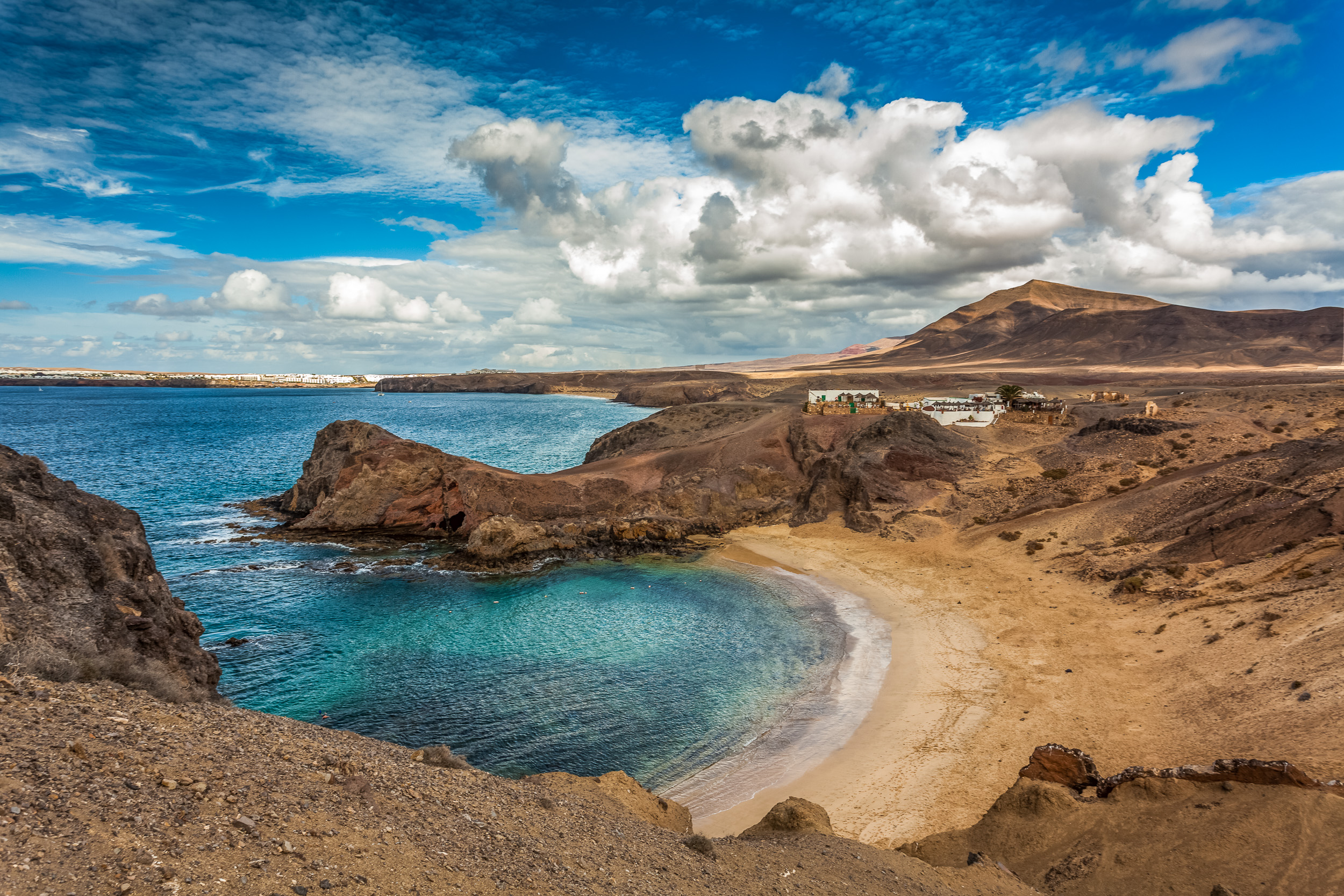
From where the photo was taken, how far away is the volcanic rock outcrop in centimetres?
4475

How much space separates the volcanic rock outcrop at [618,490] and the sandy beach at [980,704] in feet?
41.6

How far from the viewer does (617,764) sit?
1922cm

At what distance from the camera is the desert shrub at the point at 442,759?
11000 mm

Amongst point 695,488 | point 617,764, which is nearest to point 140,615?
point 617,764

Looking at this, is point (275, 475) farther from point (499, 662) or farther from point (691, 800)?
point (691, 800)

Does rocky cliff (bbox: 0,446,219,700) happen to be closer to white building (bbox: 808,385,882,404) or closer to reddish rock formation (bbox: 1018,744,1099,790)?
reddish rock formation (bbox: 1018,744,1099,790)

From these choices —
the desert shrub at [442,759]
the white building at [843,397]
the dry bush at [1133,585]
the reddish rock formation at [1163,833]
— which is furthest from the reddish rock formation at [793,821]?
the white building at [843,397]

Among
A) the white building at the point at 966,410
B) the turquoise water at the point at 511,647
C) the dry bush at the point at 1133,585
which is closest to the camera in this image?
the turquoise water at the point at 511,647

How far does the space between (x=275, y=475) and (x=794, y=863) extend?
7064 centimetres

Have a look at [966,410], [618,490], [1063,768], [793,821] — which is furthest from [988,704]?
[966,410]

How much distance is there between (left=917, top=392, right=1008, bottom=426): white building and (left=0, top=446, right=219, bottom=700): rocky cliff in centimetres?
5634

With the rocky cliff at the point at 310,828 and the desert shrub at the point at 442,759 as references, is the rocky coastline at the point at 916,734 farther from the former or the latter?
the desert shrub at the point at 442,759

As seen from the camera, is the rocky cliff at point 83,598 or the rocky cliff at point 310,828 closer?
the rocky cliff at point 310,828

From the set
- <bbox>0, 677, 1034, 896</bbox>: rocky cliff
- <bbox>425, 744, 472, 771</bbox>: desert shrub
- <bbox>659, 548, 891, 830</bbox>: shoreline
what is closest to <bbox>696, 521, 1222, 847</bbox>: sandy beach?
<bbox>659, 548, 891, 830</bbox>: shoreline
